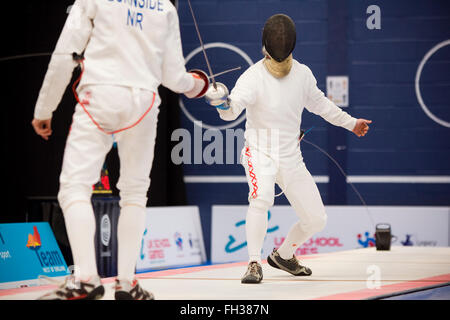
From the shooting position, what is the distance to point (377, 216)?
18.8 ft

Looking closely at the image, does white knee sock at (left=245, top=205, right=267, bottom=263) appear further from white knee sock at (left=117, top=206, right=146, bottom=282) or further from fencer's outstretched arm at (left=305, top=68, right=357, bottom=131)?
white knee sock at (left=117, top=206, right=146, bottom=282)

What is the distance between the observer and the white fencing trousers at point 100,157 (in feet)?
6.83

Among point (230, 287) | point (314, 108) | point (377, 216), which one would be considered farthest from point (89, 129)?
point (377, 216)

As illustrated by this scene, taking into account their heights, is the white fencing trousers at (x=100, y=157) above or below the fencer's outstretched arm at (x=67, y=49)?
below

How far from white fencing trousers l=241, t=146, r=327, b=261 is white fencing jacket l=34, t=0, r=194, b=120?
919mm

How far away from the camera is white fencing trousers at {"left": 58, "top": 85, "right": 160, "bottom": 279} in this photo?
2082mm

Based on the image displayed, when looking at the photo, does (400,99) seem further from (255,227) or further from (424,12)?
(255,227)

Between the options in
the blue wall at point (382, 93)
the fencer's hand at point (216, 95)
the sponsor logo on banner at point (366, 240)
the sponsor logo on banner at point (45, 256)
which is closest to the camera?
the fencer's hand at point (216, 95)

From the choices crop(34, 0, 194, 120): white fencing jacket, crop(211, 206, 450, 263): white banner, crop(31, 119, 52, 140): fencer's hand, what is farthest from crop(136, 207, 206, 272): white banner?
crop(34, 0, 194, 120): white fencing jacket

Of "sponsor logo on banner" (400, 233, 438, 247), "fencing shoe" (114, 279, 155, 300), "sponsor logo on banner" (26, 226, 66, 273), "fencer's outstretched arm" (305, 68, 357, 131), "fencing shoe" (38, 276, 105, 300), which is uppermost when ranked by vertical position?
"fencer's outstretched arm" (305, 68, 357, 131)

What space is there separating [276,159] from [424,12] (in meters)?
3.39

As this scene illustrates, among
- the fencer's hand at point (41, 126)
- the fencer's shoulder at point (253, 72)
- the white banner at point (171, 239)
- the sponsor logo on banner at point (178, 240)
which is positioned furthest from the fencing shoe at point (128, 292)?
the sponsor logo on banner at point (178, 240)

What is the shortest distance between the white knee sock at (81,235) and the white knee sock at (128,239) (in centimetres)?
15

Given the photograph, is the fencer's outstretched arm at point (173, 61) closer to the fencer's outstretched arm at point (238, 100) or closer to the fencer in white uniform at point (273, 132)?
the fencer's outstretched arm at point (238, 100)
